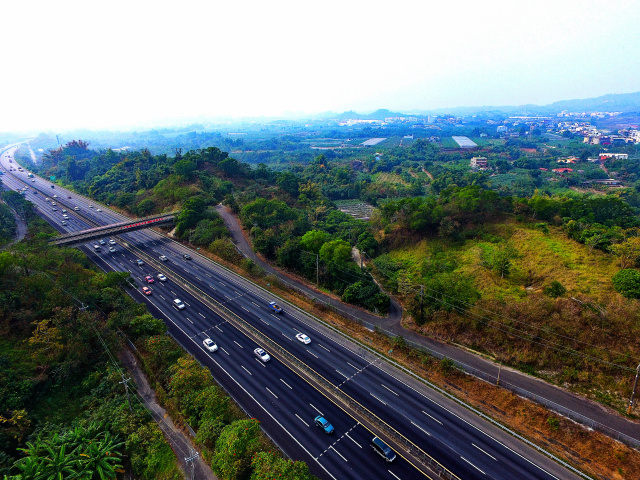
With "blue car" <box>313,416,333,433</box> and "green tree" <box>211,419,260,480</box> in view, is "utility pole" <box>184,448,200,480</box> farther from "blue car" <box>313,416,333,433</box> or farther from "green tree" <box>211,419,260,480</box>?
"blue car" <box>313,416,333,433</box>

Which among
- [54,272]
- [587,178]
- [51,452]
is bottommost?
[587,178]

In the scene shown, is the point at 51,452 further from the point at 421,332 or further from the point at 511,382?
the point at 511,382

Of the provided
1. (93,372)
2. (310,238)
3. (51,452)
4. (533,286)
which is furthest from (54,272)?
(533,286)

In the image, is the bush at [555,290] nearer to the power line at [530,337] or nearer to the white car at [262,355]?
the power line at [530,337]

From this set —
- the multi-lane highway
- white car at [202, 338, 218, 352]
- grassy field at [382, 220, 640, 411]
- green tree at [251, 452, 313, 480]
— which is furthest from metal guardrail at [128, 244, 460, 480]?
grassy field at [382, 220, 640, 411]

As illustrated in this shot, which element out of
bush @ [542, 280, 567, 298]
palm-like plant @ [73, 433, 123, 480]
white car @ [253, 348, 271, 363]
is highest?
bush @ [542, 280, 567, 298]

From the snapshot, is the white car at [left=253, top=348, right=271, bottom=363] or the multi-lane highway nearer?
the multi-lane highway
